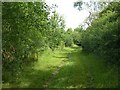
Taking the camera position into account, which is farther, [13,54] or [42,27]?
[42,27]

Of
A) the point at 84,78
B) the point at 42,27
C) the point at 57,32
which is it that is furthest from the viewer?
the point at 57,32

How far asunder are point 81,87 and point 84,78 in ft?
10.7

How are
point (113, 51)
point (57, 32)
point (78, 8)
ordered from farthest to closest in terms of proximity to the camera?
1. point (57, 32)
2. point (78, 8)
3. point (113, 51)

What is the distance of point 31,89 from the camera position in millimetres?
15969

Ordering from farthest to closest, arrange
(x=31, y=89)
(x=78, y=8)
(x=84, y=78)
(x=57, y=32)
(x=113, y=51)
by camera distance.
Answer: (x=57, y=32)
(x=78, y=8)
(x=84, y=78)
(x=113, y=51)
(x=31, y=89)

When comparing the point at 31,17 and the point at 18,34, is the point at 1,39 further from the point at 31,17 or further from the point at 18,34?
the point at 31,17

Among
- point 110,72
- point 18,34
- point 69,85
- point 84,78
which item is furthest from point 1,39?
point 110,72

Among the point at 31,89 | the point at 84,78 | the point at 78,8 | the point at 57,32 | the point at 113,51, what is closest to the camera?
the point at 31,89

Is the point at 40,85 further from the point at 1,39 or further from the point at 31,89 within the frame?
the point at 1,39

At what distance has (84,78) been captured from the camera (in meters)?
19.7

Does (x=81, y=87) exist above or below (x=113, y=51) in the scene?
below

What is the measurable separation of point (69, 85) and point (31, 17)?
526 cm

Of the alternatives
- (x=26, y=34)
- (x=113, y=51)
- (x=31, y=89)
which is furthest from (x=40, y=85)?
(x=113, y=51)

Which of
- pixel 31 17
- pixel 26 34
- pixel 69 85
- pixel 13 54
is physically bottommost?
pixel 69 85
